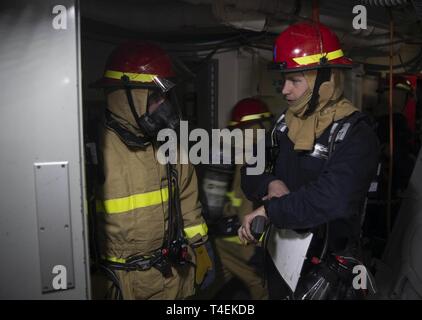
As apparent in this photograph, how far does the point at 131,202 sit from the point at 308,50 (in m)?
1.12

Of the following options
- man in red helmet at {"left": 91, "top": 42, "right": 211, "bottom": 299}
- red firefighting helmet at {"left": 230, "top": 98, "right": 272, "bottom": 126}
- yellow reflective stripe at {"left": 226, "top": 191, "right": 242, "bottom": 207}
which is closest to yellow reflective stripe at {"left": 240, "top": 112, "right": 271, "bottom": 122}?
red firefighting helmet at {"left": 230, "top": 98, "right": 272, "bottom": 126}

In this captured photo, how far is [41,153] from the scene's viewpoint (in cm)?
120

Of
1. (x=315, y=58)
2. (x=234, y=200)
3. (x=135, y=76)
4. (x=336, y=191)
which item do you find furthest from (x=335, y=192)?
(x=234, y=200)

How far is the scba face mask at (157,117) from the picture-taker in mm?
1815

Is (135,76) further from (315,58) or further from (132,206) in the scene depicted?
(315,58)

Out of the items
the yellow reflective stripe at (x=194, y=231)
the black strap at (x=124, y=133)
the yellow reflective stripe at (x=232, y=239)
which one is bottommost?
the yellow reflective stripe at (x=232, y=239)

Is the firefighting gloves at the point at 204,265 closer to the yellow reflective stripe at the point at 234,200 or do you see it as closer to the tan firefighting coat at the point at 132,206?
the tan firefighting coat at the point at 132,206

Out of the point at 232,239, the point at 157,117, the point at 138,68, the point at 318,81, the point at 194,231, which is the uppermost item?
the point at 138,68

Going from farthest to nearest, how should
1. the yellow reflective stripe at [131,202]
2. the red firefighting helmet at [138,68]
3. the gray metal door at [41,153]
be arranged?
the red firefighting helmet at [138,68] < the yellow reflective stripe at [131,202] < the gray metal door at [41,153]

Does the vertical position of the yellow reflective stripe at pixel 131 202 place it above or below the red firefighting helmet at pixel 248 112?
below

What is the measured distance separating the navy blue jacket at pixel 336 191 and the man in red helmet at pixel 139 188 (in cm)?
64

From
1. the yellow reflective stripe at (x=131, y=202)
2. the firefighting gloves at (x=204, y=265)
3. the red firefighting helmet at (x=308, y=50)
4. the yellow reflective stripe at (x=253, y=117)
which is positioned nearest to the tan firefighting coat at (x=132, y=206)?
the yellow reflective stripe at (x=131, y=202)

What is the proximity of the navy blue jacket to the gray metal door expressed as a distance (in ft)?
2.70

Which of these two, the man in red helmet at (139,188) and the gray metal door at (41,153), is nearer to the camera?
the gray metal door at (41,153)
